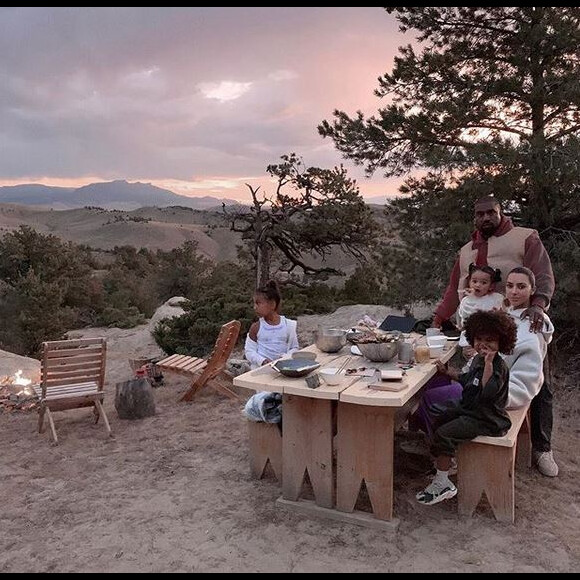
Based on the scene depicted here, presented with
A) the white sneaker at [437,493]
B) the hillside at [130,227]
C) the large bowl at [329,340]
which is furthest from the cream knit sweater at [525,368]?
the hillside at [130,227]

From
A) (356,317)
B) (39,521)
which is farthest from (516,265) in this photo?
(356,317)

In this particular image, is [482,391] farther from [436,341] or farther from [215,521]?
[215,521]

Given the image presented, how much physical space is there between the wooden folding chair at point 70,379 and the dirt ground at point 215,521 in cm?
37

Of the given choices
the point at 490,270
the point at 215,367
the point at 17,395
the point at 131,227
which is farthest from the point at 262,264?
the point at 131,227

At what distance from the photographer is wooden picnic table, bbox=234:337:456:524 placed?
2973 millimetres

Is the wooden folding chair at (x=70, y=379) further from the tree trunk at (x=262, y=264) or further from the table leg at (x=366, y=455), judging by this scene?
the tree trunk at (x=262, y=264)

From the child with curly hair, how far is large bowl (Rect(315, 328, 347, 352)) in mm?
918

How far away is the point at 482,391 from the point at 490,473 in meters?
0.51

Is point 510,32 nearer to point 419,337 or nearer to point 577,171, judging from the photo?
point 577,171

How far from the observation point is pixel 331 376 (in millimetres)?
3039

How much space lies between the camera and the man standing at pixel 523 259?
12.0 ft

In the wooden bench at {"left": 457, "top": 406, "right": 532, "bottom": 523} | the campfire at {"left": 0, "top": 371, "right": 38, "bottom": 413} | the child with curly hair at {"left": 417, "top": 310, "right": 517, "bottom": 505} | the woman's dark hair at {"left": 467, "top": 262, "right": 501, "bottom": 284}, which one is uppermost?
the woman's dark hair at {"left": 467, "top": 262, "right": 501, "bottom": 284}

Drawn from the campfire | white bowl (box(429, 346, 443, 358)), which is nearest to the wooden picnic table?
white bowl (box(429, 346, 443, 358))

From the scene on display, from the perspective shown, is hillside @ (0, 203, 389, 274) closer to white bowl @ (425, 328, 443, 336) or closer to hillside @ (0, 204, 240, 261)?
hillside @ (0, 204, 240, 261)
